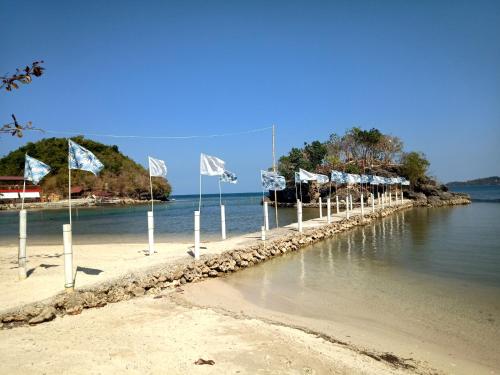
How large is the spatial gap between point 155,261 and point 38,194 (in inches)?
3539

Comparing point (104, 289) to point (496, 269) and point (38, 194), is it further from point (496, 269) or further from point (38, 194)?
point (38, 194)

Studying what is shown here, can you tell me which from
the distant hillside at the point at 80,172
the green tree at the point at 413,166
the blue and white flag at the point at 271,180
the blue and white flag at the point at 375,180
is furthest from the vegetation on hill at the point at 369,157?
the distant hillside at the point at 80,172

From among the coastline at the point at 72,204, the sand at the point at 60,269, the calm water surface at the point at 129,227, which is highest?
the coastline at the point at 72,204

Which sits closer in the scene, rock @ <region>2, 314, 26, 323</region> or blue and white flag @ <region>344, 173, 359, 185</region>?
rock @ <region>2, 314, 26, 323</region>

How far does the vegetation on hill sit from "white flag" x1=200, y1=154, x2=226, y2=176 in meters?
40.1

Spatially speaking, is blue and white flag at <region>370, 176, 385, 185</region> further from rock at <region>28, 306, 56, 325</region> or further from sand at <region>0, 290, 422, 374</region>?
rock at <region>28, 306, 56, 325</region>

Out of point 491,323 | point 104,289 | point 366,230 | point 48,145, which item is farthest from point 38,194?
point 491,323

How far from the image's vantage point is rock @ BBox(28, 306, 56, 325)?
7.25m

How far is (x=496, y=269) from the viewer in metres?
12.4

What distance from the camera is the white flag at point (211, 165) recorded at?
1619 centimetres

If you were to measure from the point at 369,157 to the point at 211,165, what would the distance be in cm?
4783

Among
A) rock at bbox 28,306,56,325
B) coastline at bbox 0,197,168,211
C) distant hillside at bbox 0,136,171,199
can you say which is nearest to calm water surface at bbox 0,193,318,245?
rock at bbox 28,306,56,325

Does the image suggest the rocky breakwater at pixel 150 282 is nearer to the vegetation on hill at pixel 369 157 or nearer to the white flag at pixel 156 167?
the white flag at pixel 156 167

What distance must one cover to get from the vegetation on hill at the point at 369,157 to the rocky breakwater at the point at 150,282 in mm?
41432
